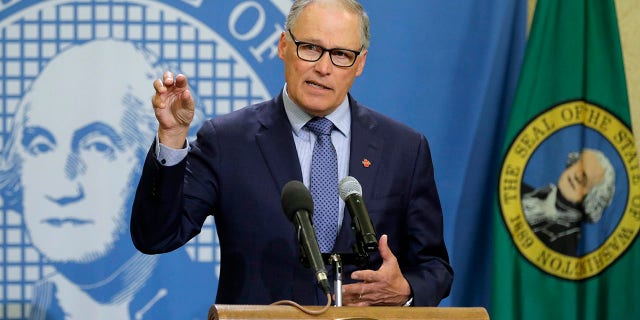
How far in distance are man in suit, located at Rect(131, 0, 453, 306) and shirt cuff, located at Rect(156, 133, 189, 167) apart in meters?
0.14

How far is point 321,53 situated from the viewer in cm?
254

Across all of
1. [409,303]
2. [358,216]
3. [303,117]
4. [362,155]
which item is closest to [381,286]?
[409,303]

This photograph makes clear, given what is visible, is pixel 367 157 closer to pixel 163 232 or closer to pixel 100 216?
pixel 163 232

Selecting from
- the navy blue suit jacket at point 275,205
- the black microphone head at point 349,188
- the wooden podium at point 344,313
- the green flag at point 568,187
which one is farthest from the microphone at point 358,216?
the green flag at point 568,187

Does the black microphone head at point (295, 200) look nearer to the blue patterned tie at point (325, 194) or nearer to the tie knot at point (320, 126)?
the blue patterned tie at point (325, 194)

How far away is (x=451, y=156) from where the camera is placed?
3879mm

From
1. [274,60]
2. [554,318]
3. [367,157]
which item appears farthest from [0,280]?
[554,318]

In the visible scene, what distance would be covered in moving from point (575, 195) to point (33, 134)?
2.08 metres

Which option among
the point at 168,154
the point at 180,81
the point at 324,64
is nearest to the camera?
the point at 180,81

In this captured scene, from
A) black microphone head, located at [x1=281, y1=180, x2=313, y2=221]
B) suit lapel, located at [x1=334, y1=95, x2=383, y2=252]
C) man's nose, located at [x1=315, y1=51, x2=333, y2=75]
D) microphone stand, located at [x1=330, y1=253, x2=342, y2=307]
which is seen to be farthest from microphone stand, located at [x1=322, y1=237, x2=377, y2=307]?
man's nose, located at [x1=315, y1=51, x2=333, y2=75]

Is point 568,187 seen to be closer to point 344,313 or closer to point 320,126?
point 320,126

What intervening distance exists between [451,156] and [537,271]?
55 centimetres

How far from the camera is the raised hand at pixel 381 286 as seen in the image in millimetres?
2118

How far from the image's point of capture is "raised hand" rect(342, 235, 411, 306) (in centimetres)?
212
